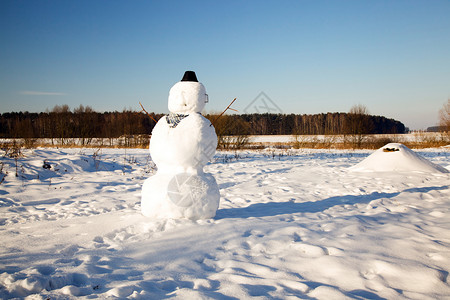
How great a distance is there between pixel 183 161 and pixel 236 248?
1.43 metres

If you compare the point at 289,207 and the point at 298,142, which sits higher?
the point at 298,142

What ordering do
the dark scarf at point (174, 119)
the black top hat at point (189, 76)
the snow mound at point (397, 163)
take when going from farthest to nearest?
1. the snow mound at point (397, 163)
2. the black top hat at point (189, 76)
3. the dark scarf at point (174, 119)

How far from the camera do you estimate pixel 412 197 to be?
19.5 feet

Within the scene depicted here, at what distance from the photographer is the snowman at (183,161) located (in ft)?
12.4

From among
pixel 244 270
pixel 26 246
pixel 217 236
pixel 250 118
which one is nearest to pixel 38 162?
pixel 26 246

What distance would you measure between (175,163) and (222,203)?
2112 millimetres

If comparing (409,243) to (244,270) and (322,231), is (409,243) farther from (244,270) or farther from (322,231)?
(244,270)

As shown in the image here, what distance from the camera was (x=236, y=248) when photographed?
313 cm

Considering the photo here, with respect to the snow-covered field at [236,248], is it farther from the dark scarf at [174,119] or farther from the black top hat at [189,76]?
the black top hat at [189,76]

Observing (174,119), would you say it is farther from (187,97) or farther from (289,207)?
(289,207)

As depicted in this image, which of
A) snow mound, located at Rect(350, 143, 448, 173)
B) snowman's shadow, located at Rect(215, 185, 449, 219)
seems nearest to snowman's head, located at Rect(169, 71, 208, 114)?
snowman's shadow, located at Rect(215, 185, 449, 219)

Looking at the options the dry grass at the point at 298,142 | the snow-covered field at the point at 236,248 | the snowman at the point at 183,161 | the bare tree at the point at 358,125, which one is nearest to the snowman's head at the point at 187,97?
the snowman at the point at 183,161

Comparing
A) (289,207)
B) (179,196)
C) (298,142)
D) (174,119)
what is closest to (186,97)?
(174,119)

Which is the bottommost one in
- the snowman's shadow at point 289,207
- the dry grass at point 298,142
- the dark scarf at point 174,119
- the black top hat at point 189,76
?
the snowman's shadow at point 289,207
